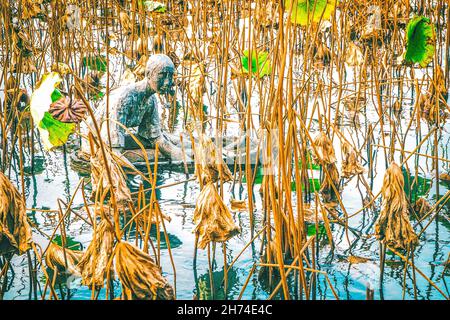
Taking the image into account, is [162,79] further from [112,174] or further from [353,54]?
[353,54]

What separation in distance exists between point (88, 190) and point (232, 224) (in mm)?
1129

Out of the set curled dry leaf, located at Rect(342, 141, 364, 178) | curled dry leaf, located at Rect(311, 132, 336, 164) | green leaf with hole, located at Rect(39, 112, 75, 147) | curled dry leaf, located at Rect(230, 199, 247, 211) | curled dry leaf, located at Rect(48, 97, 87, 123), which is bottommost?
curled dry leaf, located at Rect(230, 199, 247, 211)

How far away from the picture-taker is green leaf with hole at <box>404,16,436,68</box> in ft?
6.87

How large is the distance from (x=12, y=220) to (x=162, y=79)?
3.89 feet

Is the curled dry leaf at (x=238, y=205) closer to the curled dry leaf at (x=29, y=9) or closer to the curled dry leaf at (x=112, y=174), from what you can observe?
the curled dry leaf at (x=112, y=174)

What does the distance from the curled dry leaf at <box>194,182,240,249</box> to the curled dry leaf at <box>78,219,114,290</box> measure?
0.23 meters

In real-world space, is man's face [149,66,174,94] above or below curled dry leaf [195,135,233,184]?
above

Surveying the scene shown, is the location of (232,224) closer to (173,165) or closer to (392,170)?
(392,170)

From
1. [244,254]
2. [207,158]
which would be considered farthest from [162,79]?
[244,254]

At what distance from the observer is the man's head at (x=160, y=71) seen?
247 cm

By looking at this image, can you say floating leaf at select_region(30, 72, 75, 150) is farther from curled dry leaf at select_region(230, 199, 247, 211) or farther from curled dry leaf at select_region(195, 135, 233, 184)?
curled dry leaf at select_region(230, 199, 247, 211)

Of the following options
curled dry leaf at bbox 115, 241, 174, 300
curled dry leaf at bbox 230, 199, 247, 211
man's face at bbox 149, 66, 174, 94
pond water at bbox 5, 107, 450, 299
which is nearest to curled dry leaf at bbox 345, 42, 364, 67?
pond water at bbox 5, 107, 450, 299

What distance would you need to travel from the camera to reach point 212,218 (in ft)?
4.66

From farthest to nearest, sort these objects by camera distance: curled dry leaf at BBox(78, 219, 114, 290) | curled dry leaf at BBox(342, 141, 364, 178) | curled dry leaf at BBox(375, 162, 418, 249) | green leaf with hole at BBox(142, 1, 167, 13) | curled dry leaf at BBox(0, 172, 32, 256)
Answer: green leaf with hole at BBox(142, 1, 167, 13) < curled dry leaf at BBox(342, 141, 364, 178) < curled dry leaf at BBox(375, 162, 418, 249) < curled dry leaf at BBox(0, 172, 32, 256) < curled dry leaf at BBox(78, 219, 114, 290)
